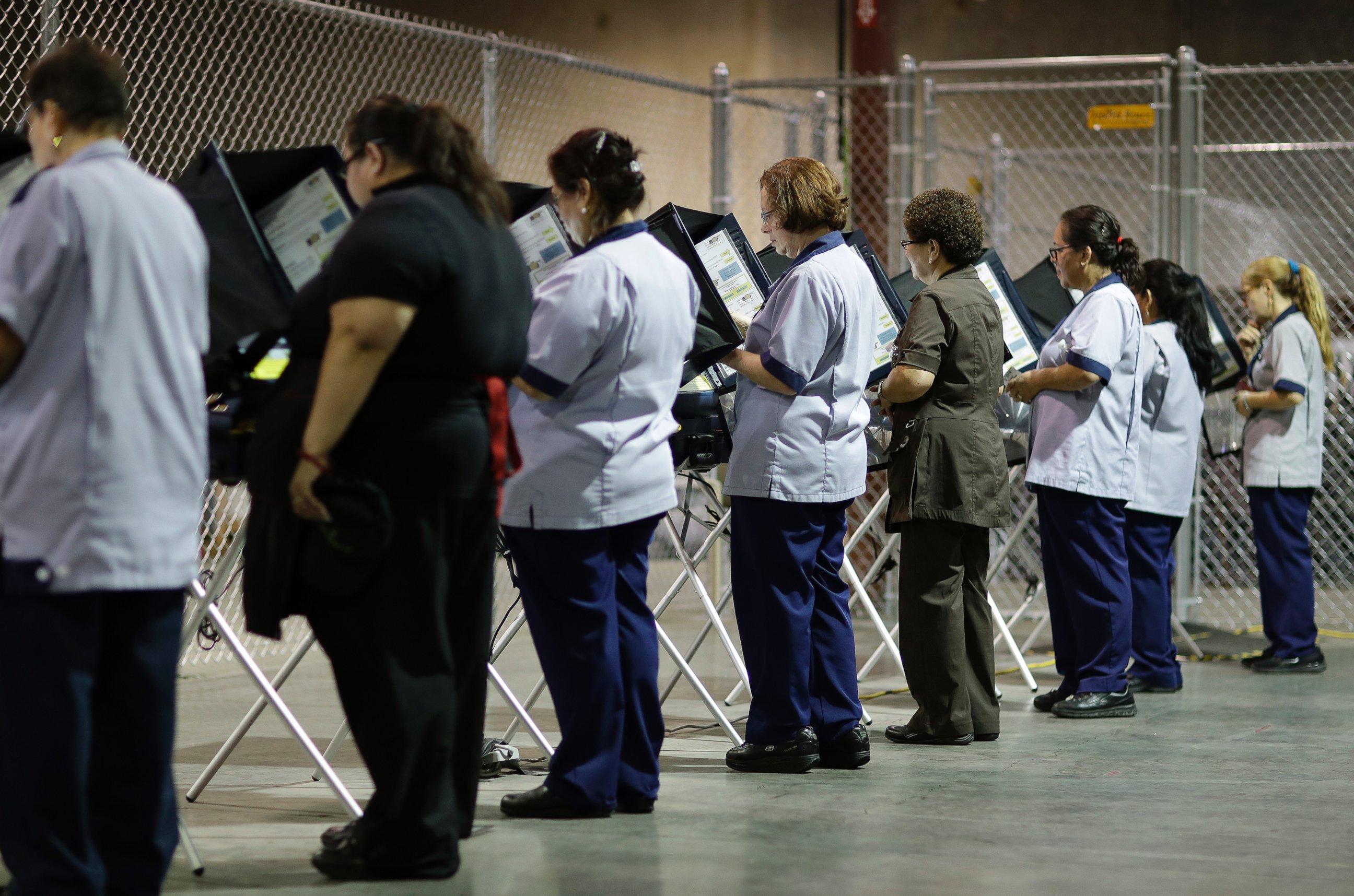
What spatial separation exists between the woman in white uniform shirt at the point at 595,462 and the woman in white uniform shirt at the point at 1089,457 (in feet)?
6.27

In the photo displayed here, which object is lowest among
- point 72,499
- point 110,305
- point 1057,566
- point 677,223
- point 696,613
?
point 696,613

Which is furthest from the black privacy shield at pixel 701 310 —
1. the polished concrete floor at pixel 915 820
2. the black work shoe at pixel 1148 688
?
the black work shoe at pixel 1148 688

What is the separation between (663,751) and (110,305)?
253 cm

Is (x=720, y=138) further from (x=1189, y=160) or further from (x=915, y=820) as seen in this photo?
(x=915, y=820)

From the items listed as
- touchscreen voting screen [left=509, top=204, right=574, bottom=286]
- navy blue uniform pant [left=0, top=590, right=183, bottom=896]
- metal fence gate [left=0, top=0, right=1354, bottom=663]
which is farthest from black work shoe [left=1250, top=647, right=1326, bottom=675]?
navy blue uniform pant [left=0, top=590, right=183, bottom=896]

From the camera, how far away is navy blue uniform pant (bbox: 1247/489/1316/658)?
6387 millimetres

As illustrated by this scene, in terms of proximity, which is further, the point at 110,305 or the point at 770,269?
the point at 770,269

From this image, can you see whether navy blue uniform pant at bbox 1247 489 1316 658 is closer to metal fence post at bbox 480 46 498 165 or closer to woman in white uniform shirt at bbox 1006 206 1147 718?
woman in white uniform shirt at bbox 1006 206 1147 718

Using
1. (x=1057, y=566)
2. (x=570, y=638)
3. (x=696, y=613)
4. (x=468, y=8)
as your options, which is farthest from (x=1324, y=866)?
(x=468, y=8)

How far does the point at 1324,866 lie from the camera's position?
3275 millimetres

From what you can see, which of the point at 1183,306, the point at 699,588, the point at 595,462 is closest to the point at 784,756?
the point at 699,588

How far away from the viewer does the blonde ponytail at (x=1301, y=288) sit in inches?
252

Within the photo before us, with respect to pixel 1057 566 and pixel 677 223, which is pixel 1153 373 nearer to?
pixel 1057 566

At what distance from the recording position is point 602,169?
3.58 metres
